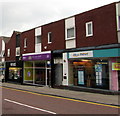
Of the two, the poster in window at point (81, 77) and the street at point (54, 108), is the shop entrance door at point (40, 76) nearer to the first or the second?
the poster in window at point (81, 77)

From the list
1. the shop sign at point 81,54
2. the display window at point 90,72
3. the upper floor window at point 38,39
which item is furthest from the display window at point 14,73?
the shop sign at point 81,54

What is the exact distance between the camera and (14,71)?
2383 cm

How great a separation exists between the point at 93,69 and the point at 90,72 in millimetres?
437

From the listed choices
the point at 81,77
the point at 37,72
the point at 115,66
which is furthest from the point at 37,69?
the point at 115,66

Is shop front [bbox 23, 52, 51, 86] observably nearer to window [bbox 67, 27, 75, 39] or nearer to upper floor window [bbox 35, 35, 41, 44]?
upper floor window [bbox 35, 35, 41, 44]

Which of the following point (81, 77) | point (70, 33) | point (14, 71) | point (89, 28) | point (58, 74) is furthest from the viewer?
point (14, 71)

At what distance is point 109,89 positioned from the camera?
1263 centimetres

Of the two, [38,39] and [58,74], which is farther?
[38,39]

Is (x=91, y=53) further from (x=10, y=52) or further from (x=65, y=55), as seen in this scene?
(x=10, y=52)

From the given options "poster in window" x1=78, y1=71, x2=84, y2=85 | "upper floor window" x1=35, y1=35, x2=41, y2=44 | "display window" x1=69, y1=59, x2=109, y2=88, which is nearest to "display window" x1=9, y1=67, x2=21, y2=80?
"upper floor window" x1=35, y1=35, x2=41, y2=44

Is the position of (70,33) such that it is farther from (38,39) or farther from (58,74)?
(38,39)

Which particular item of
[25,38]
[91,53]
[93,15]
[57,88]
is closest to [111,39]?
[91,53]

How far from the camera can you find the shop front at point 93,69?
1240 centimetres

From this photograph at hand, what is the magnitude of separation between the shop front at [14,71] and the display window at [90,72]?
9.44 meters
